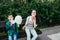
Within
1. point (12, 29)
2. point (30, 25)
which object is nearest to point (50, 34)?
point (30, 25)

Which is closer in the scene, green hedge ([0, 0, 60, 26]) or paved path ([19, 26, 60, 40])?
paved path ([19, 26, 60, 40])

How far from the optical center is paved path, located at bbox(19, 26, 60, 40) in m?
10.5

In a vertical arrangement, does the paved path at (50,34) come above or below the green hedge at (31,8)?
below

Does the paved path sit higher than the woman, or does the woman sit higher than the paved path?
the woman

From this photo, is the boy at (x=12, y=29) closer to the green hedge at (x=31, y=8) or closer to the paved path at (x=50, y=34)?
the paved path at (x=50, y=34)

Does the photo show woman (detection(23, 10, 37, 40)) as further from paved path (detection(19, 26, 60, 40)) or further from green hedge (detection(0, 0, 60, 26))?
green hedge (detection(0, 0, 60, 26))

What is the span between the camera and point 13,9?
11312 millimetres

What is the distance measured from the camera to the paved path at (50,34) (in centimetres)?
1049

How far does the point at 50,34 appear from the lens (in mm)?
11047

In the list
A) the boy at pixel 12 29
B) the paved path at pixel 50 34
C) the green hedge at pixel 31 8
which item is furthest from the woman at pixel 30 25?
the green hedge at pixel 31 8

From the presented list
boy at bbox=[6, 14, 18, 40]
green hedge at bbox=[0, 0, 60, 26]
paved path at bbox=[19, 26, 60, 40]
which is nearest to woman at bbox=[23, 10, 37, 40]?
boy at bbox=[6, 14, 18, 40]

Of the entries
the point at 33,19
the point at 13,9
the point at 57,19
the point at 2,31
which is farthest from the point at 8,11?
the point at 57,19

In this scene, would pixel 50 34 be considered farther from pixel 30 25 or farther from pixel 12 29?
pixel 12 29

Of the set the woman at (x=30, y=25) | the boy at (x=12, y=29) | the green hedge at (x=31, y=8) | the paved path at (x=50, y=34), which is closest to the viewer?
the boy at (x=12, y=29)
